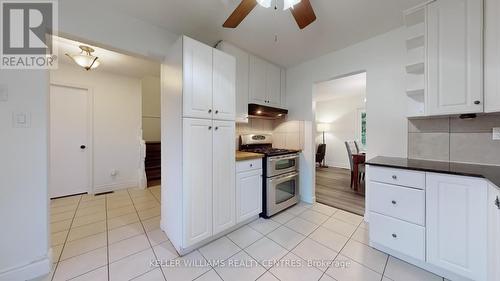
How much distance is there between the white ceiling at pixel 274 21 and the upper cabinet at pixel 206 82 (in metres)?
0.39

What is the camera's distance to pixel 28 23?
1.46 m

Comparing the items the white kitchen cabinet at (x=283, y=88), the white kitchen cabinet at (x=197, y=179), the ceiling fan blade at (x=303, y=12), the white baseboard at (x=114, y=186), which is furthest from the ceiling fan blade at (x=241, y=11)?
the white baseboard at (x=114, y=186)

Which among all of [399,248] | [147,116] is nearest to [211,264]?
[399,248]

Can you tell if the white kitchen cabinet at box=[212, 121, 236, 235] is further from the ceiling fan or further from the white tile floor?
the ceiling fan

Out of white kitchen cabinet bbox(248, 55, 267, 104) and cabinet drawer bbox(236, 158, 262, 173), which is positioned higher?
white kitchen cabinet bbox(248, 55, 267, 104)

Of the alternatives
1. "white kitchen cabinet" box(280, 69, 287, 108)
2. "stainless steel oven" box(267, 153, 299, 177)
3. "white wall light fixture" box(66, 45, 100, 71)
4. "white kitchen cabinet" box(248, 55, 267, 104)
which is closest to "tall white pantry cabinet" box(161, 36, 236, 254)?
"stainless steel oven" box(267, 153, 299, 177)

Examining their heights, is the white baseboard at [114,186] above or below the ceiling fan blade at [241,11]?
below

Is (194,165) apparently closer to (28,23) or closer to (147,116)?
(28,23)

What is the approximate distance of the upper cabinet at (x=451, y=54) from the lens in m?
1.47

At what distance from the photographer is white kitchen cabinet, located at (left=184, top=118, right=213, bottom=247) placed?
1.67 metres

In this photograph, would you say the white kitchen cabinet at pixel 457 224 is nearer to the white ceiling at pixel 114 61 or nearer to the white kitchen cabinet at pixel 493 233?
the white kitchen cabinet at pixel 493 233

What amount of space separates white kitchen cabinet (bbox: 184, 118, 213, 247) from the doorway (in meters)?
2.09

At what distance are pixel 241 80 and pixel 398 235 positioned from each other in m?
2.48

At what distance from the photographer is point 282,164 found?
265 centimetres
